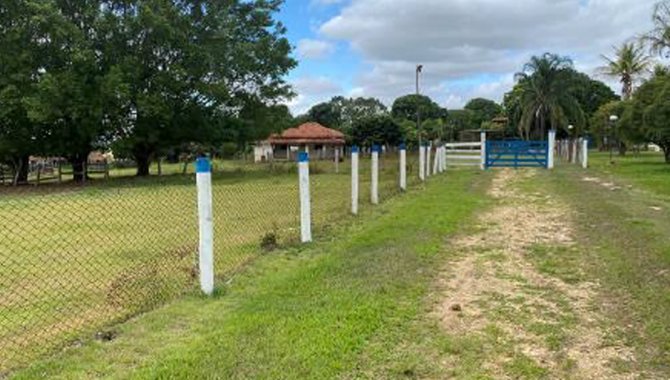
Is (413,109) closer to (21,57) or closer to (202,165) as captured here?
(21,57)

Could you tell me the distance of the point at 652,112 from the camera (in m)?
27.5

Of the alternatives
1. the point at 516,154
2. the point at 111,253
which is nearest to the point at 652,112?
the point at 516,154

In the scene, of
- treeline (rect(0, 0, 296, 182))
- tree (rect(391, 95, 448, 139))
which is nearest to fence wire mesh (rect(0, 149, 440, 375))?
treeline (rect(0, 0, 296, 182))

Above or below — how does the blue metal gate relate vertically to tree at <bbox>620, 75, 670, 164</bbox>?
below

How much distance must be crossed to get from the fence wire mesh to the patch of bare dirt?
246cm

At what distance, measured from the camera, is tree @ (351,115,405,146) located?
2731 inches

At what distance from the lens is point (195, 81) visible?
32.8 metres

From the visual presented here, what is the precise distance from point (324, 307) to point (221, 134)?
2968 cm

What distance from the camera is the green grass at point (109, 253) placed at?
19.7ft

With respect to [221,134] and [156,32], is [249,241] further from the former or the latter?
[221,134]

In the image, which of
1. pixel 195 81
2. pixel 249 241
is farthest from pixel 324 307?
pixel 195 81

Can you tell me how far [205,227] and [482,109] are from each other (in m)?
120

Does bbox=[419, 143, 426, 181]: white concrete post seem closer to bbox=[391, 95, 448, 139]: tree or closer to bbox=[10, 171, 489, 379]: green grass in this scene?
bbox=[10, 171, 489, 379]: green grass

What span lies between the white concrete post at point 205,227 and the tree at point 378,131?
62130 mm
